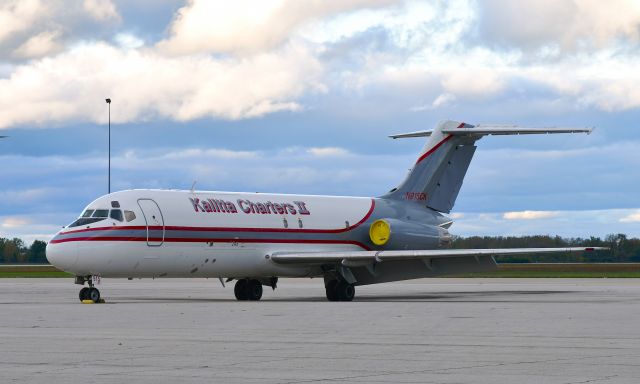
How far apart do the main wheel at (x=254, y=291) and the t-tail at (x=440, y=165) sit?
7.96 m

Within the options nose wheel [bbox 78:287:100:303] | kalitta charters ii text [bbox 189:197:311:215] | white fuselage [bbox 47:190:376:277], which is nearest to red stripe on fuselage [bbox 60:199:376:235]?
white fuselage [bbox 47:190:376:277]

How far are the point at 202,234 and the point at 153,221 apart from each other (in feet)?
6.23

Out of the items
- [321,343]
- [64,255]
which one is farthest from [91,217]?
[321,343]

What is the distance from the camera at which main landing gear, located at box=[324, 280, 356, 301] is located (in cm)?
3988

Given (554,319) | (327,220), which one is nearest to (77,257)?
(327,220)

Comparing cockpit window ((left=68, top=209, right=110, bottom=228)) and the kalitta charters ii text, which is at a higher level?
the kalitta charters ii text

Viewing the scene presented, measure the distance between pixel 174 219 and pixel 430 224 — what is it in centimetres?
1367

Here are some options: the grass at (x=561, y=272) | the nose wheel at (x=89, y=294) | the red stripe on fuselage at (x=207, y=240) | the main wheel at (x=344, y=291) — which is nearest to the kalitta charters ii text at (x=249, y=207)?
the red stripe on fuselage at (x=207, y=240)

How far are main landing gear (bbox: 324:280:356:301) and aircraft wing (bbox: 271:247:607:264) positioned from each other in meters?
0.84

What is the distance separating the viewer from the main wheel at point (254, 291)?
41.1m

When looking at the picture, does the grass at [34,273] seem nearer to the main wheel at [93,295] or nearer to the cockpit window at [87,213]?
the cockpit window at [87,213]

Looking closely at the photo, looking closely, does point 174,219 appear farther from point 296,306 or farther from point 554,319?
point 554,319

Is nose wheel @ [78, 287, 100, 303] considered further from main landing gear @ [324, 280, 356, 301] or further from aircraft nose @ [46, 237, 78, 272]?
main landing gear @ [324, 280, 356, 301]

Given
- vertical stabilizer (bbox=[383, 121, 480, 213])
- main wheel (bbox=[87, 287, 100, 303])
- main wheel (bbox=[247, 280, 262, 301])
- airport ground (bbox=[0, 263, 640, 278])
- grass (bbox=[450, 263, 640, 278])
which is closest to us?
main wheel (bbox=[87, 287, 100, 303])
